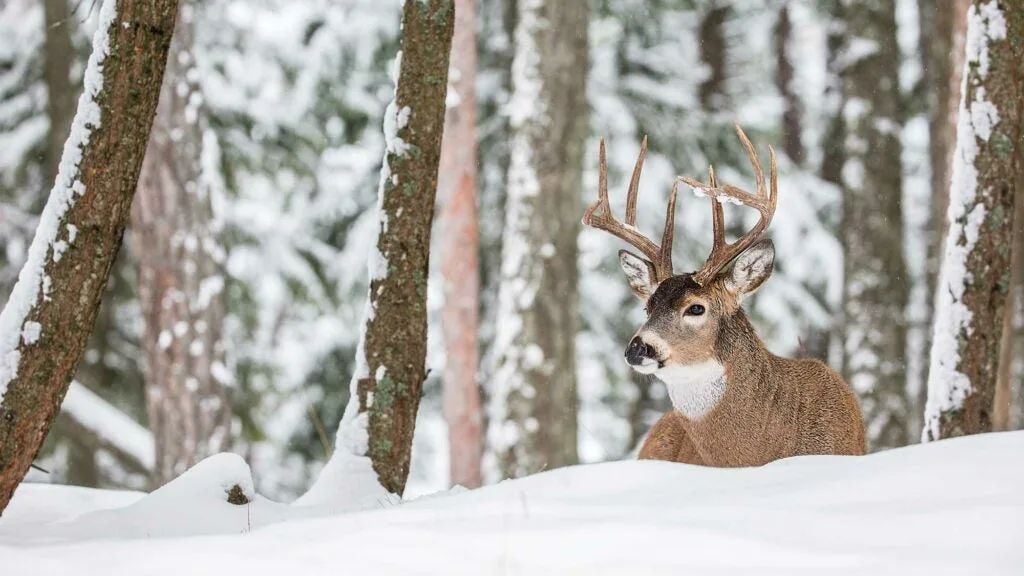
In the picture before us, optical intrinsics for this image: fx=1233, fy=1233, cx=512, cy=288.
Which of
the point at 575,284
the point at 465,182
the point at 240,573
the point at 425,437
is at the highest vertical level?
the point at 465,182

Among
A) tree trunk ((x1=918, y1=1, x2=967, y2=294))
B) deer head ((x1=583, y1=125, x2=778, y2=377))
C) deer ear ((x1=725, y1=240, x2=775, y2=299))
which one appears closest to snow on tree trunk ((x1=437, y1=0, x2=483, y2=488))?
tree trunk ((x1=918, y1=1, x2=967, y2=294))

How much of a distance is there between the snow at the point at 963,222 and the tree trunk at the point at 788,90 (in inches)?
459

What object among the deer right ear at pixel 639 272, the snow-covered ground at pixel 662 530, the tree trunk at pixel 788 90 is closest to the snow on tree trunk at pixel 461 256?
the deer right ear at pixel 639 272

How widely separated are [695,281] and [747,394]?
549 millimetres

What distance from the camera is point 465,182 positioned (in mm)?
10281

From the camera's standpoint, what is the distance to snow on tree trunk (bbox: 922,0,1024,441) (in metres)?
5.65

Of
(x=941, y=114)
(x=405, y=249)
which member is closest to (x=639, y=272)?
(x=405, y=249)

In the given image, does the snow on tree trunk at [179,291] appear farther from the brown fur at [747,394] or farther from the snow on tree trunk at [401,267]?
the brown fur at [747,394]

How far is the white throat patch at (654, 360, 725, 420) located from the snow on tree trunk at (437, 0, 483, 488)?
502 cm

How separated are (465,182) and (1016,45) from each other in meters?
5.37

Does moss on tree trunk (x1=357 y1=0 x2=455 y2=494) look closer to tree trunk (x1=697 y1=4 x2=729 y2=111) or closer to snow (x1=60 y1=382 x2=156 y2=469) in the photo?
snow (x1=60 y1=382 x2=156 y2=469)

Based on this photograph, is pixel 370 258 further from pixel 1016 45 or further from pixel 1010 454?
pixel 1016 45

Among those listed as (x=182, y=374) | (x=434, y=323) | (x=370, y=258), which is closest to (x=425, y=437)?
(x=434, y=323)

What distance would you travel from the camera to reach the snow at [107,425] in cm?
984
